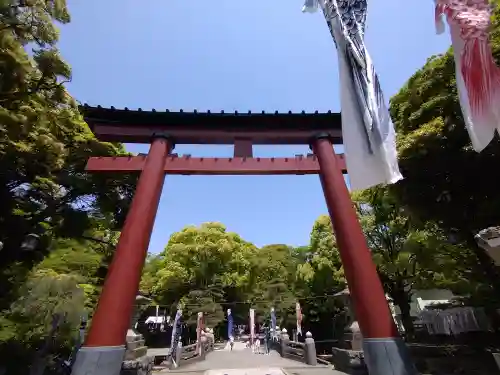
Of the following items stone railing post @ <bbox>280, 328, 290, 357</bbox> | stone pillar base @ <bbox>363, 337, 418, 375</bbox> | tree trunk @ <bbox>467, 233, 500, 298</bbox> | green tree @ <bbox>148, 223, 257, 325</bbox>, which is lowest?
stone pillar base @ <bbox>363, 337, 418, 375</bbox>

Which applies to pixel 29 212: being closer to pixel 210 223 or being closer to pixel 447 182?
pixel 447 182

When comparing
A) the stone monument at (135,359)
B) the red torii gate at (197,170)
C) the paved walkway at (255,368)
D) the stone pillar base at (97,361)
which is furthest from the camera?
the paved walkway at (255,368)

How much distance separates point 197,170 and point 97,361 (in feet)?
17.6

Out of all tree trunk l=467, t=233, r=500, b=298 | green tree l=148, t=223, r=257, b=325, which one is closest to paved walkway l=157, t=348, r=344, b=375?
tree trunk l=467, t=233, r=500, b=298

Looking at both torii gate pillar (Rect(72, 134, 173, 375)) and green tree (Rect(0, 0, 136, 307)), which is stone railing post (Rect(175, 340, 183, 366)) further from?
torii gate pillar (Rect(72, 134, 173, 375))

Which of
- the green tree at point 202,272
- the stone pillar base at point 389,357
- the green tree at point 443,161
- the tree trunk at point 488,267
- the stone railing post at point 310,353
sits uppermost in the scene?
the green tree at point 202,272

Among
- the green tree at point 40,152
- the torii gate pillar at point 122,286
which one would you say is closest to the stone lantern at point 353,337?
the torii gate pillar at point 122,286

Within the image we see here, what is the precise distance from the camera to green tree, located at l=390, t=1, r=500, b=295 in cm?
935

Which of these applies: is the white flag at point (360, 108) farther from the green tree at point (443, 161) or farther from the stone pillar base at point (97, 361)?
the stone pillar base at point (97, 361)

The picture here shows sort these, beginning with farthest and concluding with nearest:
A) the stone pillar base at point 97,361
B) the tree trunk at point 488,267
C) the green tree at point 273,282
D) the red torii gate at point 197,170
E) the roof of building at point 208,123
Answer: the green tree at point 273,282
the tree trunk at point 488,267
the roof of building at point 208,123
the red torii gate at point 197,170
the stone pillar base at point 97,361

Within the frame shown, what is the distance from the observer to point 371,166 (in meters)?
5.76

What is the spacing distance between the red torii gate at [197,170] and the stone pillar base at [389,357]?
8 centimetres

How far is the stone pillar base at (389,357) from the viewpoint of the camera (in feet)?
22.7

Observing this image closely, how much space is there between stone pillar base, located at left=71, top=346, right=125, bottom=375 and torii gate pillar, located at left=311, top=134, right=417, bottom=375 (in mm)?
5611
